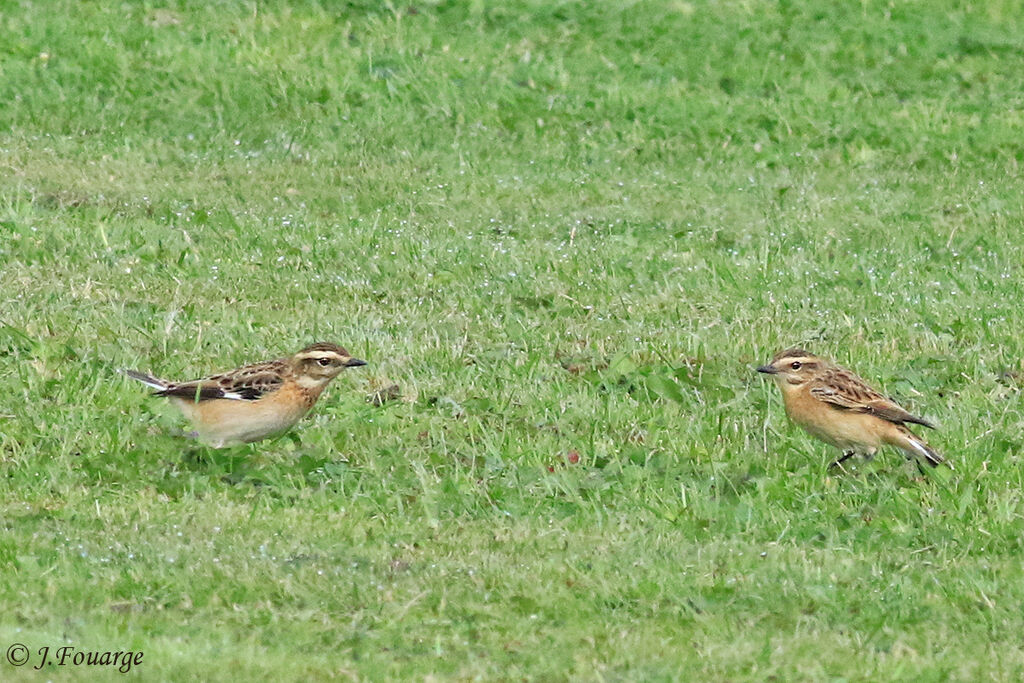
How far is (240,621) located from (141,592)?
48 centimetres

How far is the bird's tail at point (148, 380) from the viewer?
984 centimetres

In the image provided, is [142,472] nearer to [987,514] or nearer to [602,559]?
[602,559]

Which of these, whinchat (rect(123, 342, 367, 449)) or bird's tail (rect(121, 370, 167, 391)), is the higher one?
whinchat (rect(123, 342, 367, 449))

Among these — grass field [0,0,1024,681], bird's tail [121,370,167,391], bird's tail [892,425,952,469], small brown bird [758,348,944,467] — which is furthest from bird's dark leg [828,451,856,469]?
bird's tail [121,370,167,391]

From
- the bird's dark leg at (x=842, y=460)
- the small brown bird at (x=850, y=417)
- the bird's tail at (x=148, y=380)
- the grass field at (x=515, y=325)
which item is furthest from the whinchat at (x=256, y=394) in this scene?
the bird's dark leg at (x=842, y=460)

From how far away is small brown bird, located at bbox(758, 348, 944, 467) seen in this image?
9688 mm

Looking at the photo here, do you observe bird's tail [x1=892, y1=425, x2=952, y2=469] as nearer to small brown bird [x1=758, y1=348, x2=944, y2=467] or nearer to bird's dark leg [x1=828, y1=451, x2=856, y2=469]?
small brown bird [x1=758, y1=348, x2=944, y2=467]

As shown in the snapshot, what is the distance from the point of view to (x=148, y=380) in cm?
986

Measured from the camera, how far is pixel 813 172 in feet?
61.7

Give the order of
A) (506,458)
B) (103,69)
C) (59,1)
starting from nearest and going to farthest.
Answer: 1. (506,458)
2. (103,69)
3. (59,1)

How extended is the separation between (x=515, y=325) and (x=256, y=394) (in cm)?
322

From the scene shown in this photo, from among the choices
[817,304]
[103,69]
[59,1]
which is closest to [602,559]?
[817,304]

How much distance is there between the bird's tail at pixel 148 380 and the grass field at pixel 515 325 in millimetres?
176

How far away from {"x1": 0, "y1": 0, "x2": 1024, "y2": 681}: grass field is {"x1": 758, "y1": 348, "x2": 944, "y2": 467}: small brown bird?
24cm
